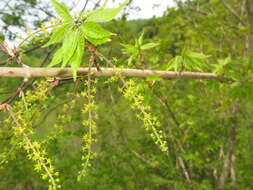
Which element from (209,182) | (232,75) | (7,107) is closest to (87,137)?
(7,107)

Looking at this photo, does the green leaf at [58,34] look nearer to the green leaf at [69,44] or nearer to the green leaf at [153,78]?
the green leaf at [69,44]

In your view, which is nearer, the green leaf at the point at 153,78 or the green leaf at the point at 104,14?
the green leaf at the point at 104,14

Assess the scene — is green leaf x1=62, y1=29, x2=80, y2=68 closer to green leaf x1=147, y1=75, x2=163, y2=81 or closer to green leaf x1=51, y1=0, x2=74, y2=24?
green leaf x1=51, y1=0, x2=74, y2=24

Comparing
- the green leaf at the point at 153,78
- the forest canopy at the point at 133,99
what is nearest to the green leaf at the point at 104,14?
the forest canopy at the point at 133,99

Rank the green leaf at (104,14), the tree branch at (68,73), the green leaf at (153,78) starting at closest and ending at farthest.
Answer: the green leaf at (104,14), the tree branch at (68,73), the green leaf at (153,78)

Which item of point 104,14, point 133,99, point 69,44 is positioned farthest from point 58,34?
point 133,99

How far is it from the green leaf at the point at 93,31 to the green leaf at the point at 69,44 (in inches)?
1.3

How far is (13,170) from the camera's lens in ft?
14.7

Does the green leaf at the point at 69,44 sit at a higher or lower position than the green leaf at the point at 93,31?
lower

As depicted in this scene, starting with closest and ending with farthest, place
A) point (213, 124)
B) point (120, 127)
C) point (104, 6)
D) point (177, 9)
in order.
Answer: point (104, 6), point (213, 124), point (177, 9), point (120, 127)

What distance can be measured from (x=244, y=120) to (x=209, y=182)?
5.04 feet

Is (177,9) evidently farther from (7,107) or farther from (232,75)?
(7,107)

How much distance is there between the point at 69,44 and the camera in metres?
0.77

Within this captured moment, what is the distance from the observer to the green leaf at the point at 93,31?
2.52ft
